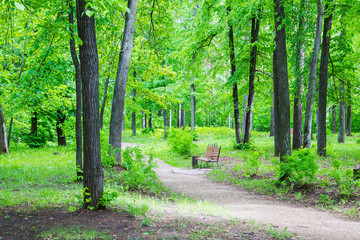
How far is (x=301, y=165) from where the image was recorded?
22.4 ft

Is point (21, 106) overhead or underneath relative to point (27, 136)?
Answer: overhead

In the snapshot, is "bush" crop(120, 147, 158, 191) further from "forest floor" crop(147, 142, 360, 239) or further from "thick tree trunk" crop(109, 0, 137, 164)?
"thick tree trunk" crop(109, 0, 137, 164)

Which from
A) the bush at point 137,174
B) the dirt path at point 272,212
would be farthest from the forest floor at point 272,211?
the bush at point 137,174

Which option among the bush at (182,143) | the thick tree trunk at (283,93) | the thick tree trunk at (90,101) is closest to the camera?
the thick tree trunk at (90,101)

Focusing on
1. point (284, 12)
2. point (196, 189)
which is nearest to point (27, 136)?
point (196, 189)

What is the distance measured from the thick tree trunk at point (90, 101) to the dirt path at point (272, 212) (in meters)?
2.84

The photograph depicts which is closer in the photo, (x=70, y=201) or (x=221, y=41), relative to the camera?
(x=70, y=201)

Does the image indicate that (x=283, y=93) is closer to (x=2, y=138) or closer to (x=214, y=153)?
(x=214, y=153)

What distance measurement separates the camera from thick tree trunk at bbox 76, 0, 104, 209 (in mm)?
4312

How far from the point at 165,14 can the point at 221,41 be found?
5.88 m

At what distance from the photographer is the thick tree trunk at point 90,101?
4.31 m

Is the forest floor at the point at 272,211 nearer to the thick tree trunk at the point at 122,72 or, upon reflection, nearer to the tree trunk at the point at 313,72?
the thick tree trunk at the point at 122,72

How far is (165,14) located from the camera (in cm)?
1105

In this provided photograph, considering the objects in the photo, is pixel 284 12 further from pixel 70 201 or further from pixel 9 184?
pixel 9 184
